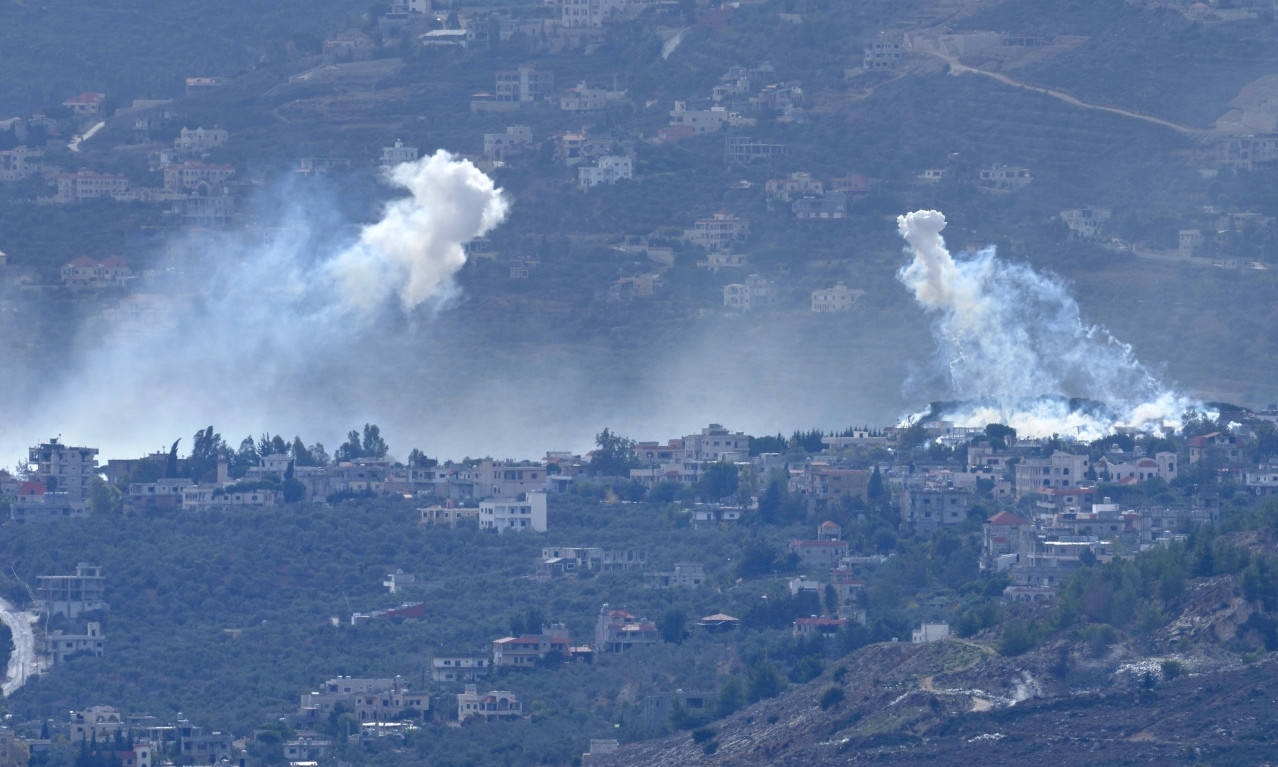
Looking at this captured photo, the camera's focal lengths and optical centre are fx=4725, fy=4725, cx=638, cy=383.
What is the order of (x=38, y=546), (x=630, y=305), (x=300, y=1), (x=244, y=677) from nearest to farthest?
(x=244, y=677) < (x=38, y=546) < (x=630, y=305) < (x=300, y=1)

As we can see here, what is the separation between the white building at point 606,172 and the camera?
13650cm

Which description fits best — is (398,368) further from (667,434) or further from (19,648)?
(19,648)

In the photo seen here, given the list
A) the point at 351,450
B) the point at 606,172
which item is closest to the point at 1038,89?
the point at 606,172

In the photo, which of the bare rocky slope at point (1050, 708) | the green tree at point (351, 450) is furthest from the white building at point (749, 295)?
the bare rocky slope at point (1050, 708)

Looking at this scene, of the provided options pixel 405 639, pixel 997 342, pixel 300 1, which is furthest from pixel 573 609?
pixel 300 1

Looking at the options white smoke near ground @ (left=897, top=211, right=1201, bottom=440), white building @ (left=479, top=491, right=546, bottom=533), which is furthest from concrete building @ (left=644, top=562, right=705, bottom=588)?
white smoke near ground @ (left=897, top=211, right=1201, bottom=440)

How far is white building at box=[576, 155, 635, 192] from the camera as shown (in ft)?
448

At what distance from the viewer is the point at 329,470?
112438mm

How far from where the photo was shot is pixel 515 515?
4245 inches

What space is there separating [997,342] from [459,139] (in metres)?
26.3

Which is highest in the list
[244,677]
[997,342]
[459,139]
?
[459,139]

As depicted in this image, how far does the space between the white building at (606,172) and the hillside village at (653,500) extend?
1915cm

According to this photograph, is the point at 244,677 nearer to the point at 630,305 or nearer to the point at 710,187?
the point at 630,305

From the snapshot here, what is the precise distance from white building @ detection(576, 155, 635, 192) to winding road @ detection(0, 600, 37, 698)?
38778 millimetres
